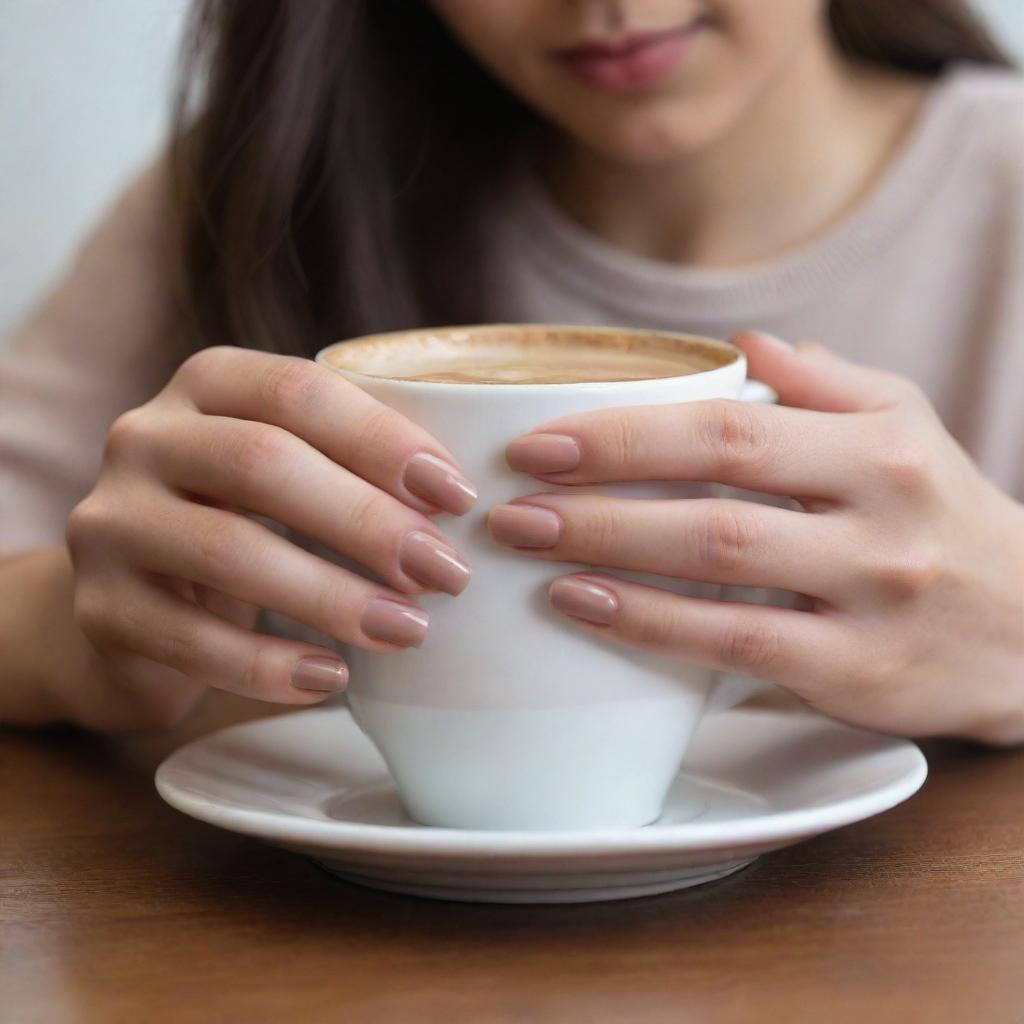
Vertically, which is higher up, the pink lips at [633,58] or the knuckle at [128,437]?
the pink lips at [633,58]

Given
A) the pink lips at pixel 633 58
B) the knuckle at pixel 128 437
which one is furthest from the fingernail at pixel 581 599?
the pink lips at pixel 633 58

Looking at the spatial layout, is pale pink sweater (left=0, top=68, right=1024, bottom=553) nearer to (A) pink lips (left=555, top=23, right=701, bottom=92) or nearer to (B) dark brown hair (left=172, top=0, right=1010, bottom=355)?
(B) dark brown hair (left=172, top=0, right=1010, bottom=355)

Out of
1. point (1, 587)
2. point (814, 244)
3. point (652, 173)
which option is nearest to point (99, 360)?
point (1, 587)

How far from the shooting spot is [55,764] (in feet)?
2.40

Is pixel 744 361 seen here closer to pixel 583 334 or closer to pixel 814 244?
pixel 583 334

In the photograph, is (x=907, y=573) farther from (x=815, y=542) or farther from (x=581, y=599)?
(x=581, y=599)

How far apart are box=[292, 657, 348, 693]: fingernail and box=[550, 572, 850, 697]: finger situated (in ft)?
0.33

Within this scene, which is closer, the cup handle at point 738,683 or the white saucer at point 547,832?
the white saucer at point 547,832

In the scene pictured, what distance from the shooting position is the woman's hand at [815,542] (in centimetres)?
50

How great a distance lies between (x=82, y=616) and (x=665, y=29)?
1.80ft

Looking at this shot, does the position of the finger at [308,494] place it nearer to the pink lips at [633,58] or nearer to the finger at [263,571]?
the finger at [263,571]

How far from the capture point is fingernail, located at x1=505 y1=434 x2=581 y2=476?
0.48 meters

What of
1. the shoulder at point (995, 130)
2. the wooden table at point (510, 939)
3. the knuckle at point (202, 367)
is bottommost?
the wooden table at point (510, 939)

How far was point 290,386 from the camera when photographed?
1.81 feet
